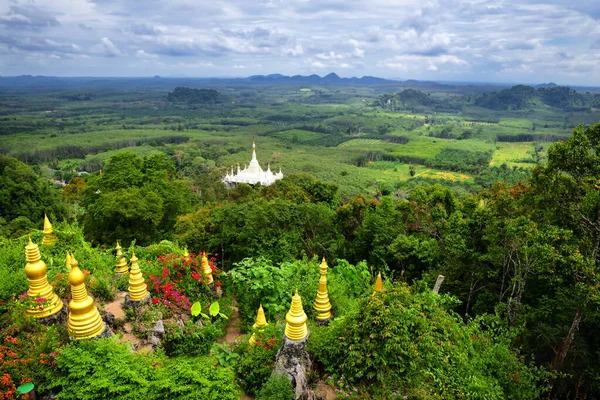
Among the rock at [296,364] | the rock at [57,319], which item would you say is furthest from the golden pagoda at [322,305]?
the rock at [57,319]

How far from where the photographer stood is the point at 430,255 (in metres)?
15.6

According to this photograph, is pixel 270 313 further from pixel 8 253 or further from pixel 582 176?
pixel 582 176

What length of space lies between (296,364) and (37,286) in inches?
222

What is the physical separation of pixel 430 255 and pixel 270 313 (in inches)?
332

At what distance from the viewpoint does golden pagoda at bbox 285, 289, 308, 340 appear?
6.89 m

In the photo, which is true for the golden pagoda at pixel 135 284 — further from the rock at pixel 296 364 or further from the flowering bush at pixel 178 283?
the rock at pixel 296 364

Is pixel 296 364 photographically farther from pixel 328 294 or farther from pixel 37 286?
pixel 37 286

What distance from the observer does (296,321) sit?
6891 millimetres

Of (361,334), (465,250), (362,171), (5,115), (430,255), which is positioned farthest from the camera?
(5,115)

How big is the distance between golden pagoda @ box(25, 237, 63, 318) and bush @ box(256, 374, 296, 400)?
4.92 metres

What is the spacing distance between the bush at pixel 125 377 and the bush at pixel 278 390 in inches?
21.8

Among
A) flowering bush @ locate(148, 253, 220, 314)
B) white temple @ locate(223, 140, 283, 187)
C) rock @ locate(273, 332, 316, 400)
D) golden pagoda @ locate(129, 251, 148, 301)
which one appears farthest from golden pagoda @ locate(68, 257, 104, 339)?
white temple @ locate(223, 140, 283, 187)

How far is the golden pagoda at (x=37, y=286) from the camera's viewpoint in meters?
7.38

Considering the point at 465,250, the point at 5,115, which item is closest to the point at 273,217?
the point at 465,250
